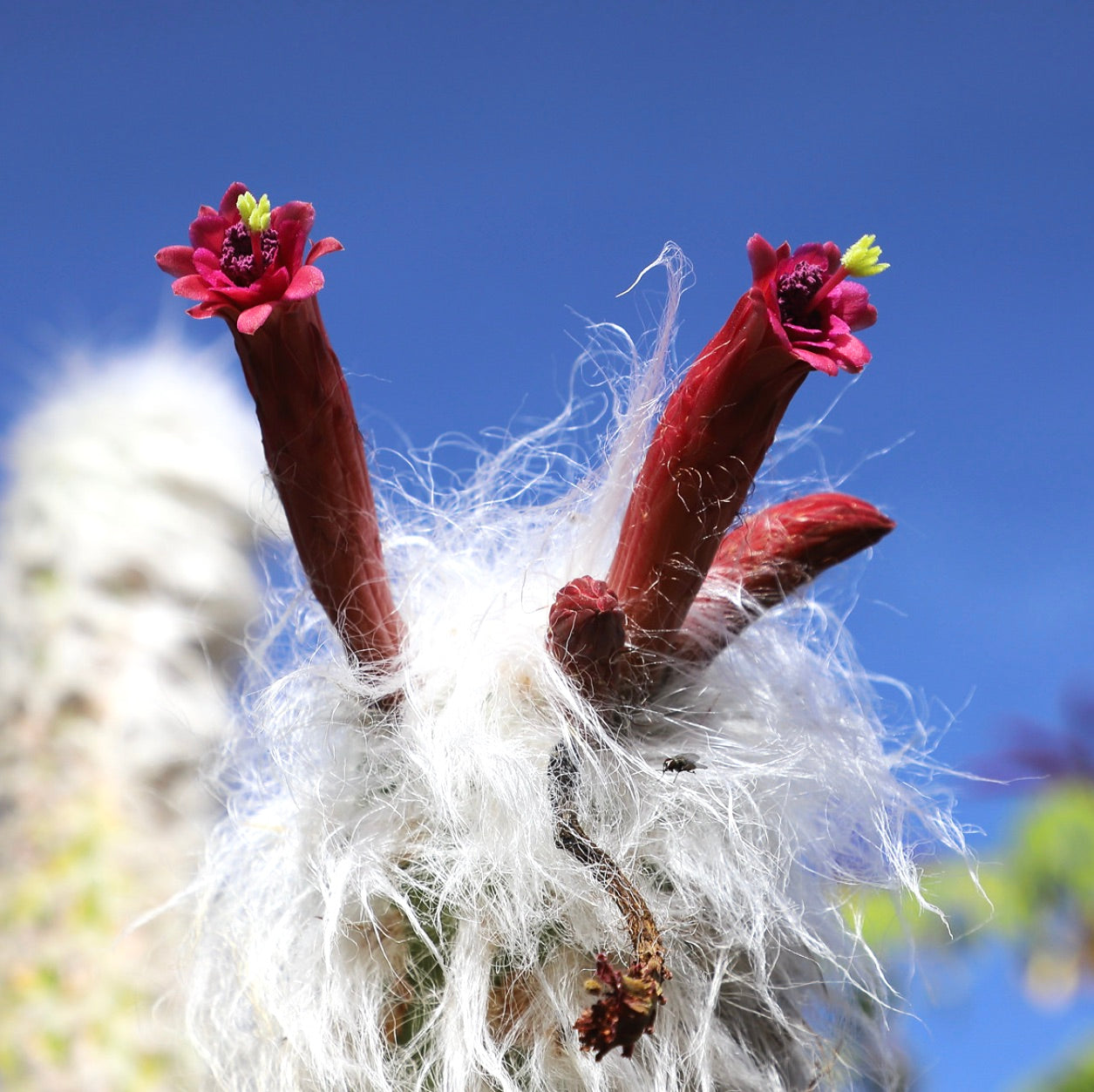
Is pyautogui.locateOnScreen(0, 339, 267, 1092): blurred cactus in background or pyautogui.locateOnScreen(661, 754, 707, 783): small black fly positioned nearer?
pyautogui.locateOnScreen(661, 754, 707, 783): small black fly

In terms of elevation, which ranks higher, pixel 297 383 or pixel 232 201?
pixel 232 201

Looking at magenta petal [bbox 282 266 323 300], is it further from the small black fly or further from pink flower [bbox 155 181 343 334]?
the small black fly

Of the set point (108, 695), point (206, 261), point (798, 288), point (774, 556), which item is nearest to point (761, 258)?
point (798, 288)

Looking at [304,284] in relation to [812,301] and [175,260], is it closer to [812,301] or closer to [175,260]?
[175,260]

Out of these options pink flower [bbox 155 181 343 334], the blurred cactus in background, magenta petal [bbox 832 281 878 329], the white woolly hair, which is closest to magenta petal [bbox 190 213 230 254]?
pink flower [bbox 155 181 343 334]

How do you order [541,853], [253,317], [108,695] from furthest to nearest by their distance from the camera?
[108,695], [541,853], [253,317]

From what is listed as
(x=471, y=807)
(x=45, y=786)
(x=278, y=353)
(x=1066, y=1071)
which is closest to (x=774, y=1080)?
(x=471, y=807)
